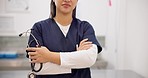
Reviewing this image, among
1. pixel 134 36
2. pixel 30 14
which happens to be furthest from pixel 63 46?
pixel 30 14

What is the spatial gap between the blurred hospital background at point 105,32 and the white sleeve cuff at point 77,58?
851mm

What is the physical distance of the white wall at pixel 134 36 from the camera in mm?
1643

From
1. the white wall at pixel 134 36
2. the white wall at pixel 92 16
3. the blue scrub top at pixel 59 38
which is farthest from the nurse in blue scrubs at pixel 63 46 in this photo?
the white wall at pixel 92 16

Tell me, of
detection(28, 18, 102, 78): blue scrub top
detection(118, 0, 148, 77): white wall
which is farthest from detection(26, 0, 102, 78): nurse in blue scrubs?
detection(118, 0, 148, 77): white wall

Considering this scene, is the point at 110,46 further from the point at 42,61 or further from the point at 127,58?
the point at 42,61

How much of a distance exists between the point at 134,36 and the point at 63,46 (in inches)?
42.2

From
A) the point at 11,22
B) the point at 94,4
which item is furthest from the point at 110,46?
the point at 11,22

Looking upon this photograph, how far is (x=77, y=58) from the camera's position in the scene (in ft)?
2.88

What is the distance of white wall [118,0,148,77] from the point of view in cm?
164

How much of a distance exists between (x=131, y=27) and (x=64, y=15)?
106 cm

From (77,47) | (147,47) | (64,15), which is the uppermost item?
(64,15)

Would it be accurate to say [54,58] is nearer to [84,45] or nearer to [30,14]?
[84,45]

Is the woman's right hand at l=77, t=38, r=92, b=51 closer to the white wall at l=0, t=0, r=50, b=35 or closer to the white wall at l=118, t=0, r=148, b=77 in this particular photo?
the white wall at l=118, t=0, r=148, b=77

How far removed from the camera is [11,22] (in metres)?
2.12
